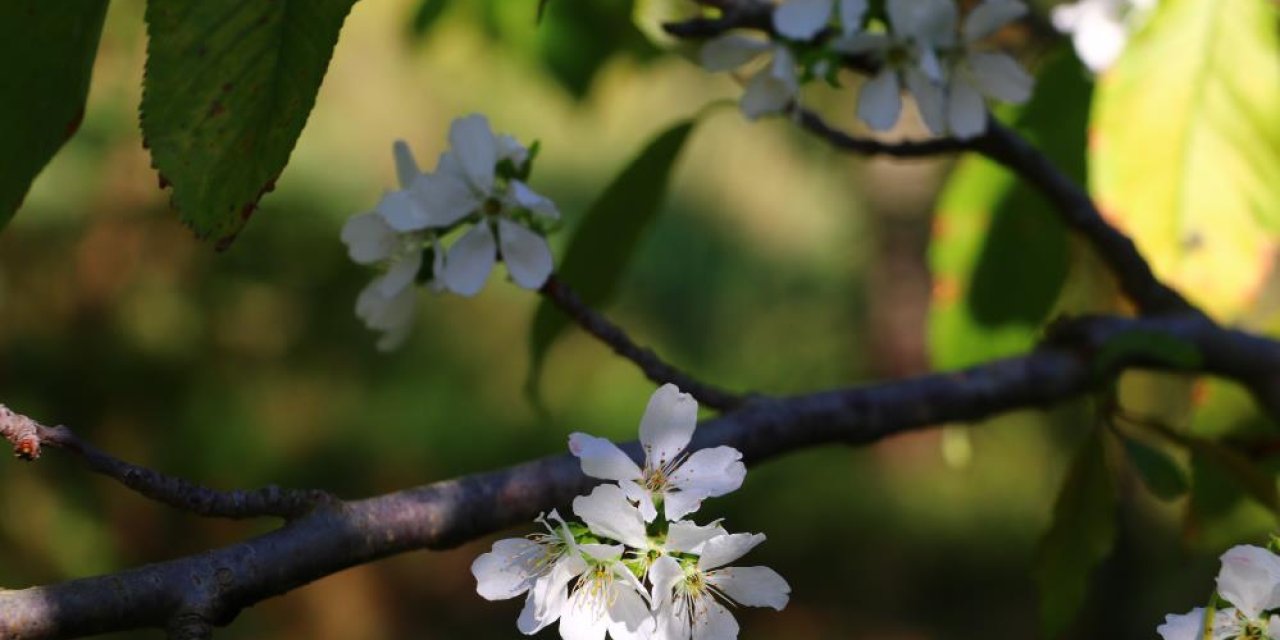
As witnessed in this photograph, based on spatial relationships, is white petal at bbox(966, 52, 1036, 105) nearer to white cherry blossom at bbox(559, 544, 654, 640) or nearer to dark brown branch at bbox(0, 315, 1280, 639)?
dark brown branch at bbox(0, 315, 1280, 639)

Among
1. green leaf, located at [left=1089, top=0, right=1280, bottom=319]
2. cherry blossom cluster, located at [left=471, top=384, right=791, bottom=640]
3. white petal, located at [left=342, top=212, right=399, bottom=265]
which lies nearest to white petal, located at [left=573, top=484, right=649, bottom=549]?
cherry blossom cluster, located at [left=471, top=384, right=791, bottom=640]

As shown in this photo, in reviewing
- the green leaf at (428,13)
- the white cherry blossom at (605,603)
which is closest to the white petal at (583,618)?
the white cherry blossom at (605,603)

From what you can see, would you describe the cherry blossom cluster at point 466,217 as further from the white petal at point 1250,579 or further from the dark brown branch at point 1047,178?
the white petal at point 1250,579

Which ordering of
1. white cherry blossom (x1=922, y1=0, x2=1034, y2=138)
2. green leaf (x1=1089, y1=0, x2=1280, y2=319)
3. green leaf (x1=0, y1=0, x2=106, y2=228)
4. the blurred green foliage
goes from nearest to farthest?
green leaf (x1=0, y1=0, x2=106, y2=228), white cherry blossom (x1=922, y1=0, x2=1034, y2=138), green leaf (x1=1089, y1=0, x2=1280, y2=319), the blurred green foliage

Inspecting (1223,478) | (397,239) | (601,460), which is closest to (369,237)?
(397,239)

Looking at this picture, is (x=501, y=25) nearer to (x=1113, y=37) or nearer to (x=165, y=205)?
(x=1113, y=37)

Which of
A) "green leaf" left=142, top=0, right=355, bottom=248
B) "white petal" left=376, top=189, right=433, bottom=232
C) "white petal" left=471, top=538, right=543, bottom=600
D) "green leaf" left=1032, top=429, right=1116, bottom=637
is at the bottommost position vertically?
"green leaf" left=1032, top=429, right=1116, bottom=637
